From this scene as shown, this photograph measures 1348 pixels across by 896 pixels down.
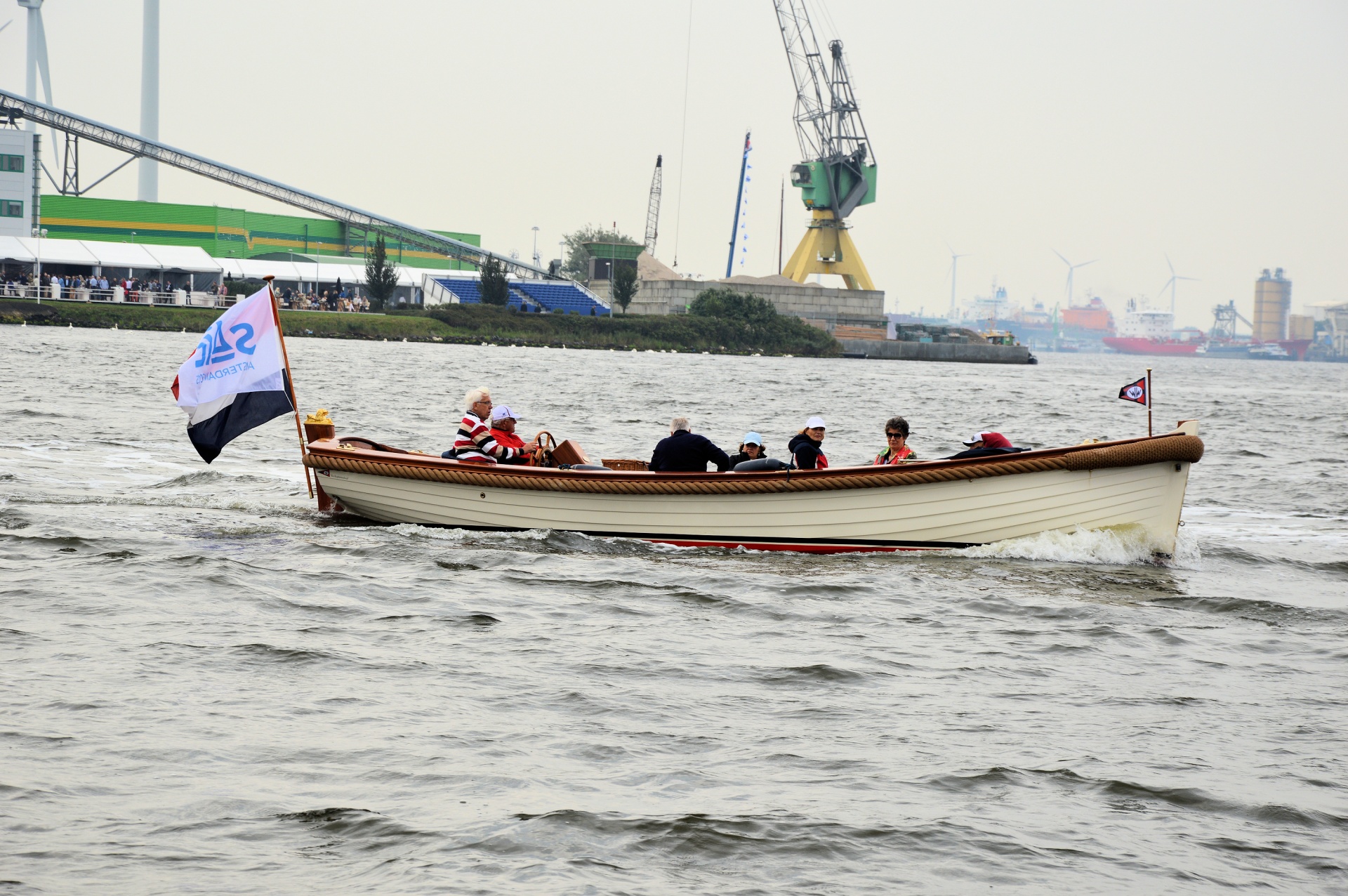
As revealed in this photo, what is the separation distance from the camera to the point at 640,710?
301 inches

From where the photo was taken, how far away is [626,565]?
40.8 feet

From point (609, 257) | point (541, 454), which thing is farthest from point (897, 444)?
point (609, 257)

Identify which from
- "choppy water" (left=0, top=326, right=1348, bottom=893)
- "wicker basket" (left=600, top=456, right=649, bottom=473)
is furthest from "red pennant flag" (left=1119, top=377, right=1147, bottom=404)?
"wicker basket" (left=600, top=456, right=649, bottom=473)

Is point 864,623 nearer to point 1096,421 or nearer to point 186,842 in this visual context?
point 186,842

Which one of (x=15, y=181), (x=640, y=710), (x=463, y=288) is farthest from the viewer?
(x=463, y=288)

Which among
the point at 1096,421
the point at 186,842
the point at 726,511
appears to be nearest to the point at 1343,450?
the point at 1096,421

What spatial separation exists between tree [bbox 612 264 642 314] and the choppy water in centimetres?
9400

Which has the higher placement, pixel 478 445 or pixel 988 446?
pixel 988 446

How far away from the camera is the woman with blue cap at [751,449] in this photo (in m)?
12.9

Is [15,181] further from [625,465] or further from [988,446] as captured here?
[988,446]

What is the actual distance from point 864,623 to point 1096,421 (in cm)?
3237

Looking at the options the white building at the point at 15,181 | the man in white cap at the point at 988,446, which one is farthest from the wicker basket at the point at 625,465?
the white building at the point at 15,181

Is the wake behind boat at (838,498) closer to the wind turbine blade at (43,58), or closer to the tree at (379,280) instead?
the tree at (379,280)

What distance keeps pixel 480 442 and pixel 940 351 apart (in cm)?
11065
